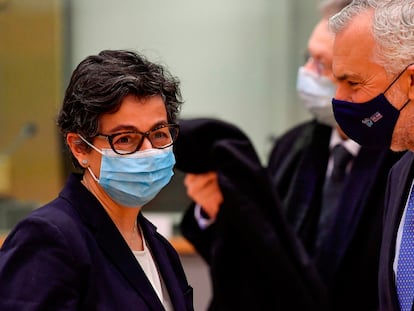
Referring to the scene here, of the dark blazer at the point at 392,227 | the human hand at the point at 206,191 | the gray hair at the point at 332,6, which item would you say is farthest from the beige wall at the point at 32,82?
the dark blazer at the point at 392,227

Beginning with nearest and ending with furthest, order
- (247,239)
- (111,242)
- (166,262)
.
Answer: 1. (111,242)
2. (166,262)
3. (247,239)

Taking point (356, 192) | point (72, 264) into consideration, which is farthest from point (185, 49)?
point (72, 264)

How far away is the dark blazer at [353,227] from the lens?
2904 mm

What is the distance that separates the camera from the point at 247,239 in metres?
2.87

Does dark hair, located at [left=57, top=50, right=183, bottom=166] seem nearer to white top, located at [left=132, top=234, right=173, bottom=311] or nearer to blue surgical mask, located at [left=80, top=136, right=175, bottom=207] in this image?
blue surgical mask, located at [left=80, top=136, right=175, bottom=207]

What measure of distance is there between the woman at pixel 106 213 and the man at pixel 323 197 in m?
1.05

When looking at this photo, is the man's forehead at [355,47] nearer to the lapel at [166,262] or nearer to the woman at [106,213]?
the woman at [106,213]

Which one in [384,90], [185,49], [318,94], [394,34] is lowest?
[185,49]

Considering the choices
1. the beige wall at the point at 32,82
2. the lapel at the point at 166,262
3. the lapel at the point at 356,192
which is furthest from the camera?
the beige wall at the point at 32,82

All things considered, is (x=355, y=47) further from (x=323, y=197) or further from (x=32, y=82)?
(x=32, y=82)

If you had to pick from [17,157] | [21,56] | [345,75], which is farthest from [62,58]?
[345,75]

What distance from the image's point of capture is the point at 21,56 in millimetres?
5105

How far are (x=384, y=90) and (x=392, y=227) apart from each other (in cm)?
33

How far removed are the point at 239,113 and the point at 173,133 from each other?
3378 mm
